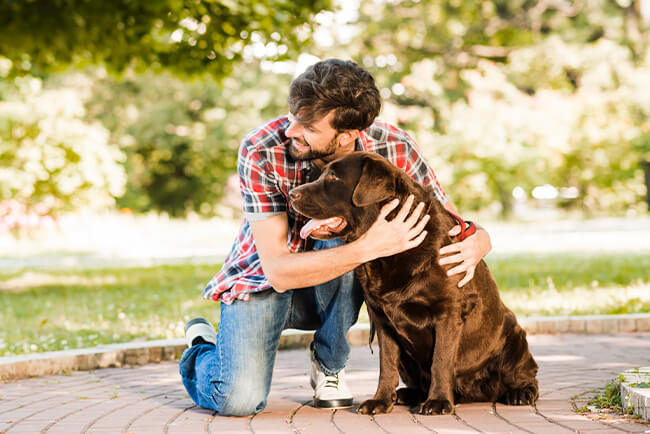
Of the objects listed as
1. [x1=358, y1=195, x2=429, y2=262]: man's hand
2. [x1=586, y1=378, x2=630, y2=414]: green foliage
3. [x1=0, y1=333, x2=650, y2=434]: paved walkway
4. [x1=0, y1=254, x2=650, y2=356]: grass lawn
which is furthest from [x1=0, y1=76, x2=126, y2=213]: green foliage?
[x1=586, y1=378, x2=630, y2=414]: green foliage

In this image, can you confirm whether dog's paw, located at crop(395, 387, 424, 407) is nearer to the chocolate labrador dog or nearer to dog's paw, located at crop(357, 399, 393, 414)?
the chocolate labrador dog

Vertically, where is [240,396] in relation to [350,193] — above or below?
below

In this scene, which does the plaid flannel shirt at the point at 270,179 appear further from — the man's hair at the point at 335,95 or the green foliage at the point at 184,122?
the green foliage at the point at 184,122

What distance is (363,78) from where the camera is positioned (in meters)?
3.73

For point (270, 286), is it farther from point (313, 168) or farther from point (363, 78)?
point (363, 78)

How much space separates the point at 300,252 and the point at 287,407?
0.87m

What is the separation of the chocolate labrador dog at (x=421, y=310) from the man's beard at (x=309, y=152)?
0.78ft

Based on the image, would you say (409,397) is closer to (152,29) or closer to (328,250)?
(328,250)

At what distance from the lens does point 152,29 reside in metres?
10.6

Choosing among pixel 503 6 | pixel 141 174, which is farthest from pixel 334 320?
pixel 141 174

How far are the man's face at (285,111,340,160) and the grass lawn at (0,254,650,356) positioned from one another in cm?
315

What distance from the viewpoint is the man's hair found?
11.9 ft

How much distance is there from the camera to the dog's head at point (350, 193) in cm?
350

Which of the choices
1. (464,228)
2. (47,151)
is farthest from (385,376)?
(47,151)
